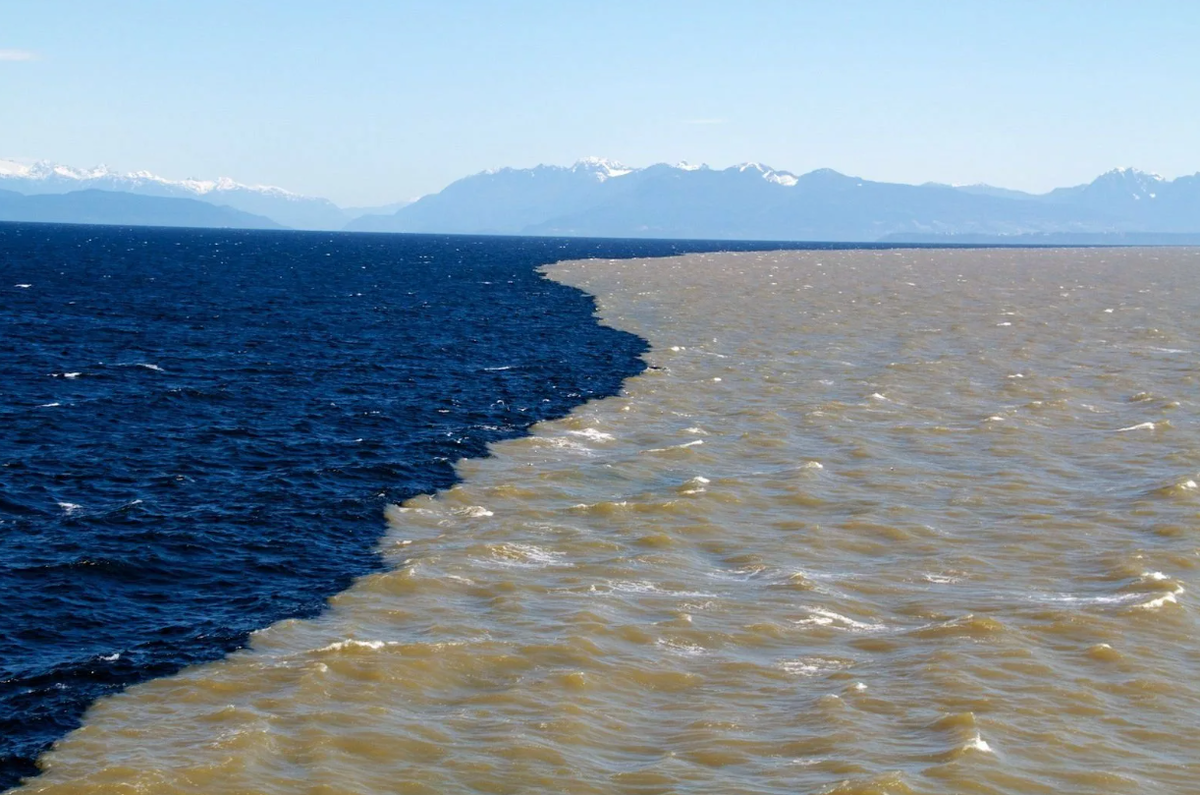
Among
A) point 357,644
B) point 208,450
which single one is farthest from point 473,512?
point 208,450

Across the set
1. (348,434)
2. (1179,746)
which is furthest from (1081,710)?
(348,434)

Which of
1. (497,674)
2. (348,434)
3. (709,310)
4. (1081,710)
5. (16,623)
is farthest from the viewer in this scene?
(709,310)

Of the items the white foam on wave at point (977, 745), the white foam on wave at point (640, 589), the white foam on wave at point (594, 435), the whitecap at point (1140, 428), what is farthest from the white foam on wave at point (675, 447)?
the white foam on wave at point (977, 745)

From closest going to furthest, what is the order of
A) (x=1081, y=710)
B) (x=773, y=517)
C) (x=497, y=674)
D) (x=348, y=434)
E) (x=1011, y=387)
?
1. (x=1081, y=710)
2. (x=497, y=674)
3. (x=773, y=517)
4. (x=348, y=434)
5. (x=1011, y=387)

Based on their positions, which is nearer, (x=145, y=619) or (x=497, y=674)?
(x=497, y=674)

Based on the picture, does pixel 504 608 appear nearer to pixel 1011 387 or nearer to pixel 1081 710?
pixel 1081 710

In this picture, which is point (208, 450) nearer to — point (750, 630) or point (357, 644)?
point (357, 644)
